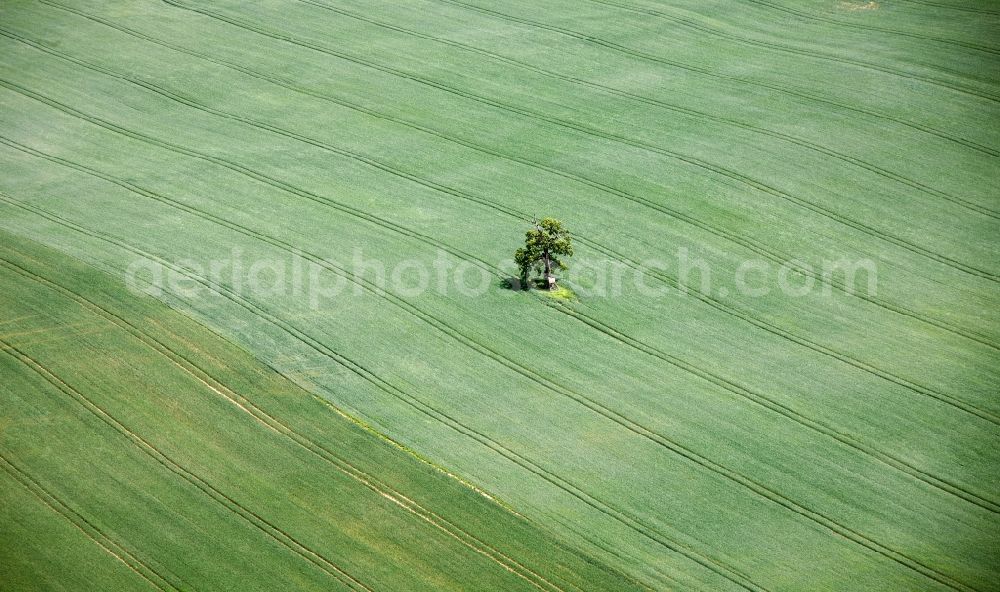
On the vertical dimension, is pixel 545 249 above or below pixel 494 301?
above

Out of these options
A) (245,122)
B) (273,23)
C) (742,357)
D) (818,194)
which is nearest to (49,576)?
(742,357)

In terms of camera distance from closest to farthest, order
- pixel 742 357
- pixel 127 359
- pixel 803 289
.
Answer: pixel 127 359 < pixel 742 357 < pixel 803 289

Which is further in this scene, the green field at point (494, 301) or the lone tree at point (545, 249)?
the lone tree at point (545, 249)

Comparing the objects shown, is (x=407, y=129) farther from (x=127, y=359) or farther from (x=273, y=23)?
(x=127, y=359)

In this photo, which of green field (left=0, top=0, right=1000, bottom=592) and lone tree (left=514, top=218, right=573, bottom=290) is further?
lone tree (left=514, top=218, right=573, bottom=290)
